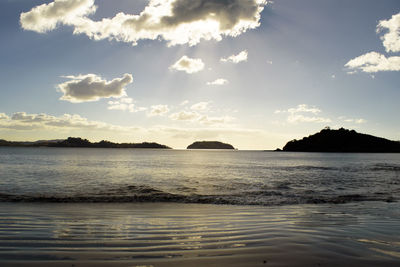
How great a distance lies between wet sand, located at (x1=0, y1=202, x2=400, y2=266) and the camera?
5.27 m

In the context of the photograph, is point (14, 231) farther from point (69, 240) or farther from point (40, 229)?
point (69, 240)

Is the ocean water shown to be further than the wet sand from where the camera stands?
Yes

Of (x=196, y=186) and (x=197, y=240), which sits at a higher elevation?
(x=197, y=240)

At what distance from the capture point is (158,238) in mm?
6988

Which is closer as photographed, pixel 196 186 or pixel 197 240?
pixel 197 240

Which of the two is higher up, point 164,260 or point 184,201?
point 164,260

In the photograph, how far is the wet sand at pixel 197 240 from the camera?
17.3ft

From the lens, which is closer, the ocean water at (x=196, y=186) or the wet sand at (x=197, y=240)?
the wet sand at (x=197, y=240)

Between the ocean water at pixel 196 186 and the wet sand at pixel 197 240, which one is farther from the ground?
the wet sand at pixel 197 240

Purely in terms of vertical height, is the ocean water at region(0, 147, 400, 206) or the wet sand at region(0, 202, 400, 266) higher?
the wet sand at region(0, 202, 400, 266)

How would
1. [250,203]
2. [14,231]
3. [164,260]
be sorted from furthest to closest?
[250,203]
[14,231]
[164,260]

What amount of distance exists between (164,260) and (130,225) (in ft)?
13.0

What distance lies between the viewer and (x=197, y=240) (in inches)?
267

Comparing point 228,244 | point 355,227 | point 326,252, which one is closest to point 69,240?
point 228,244
